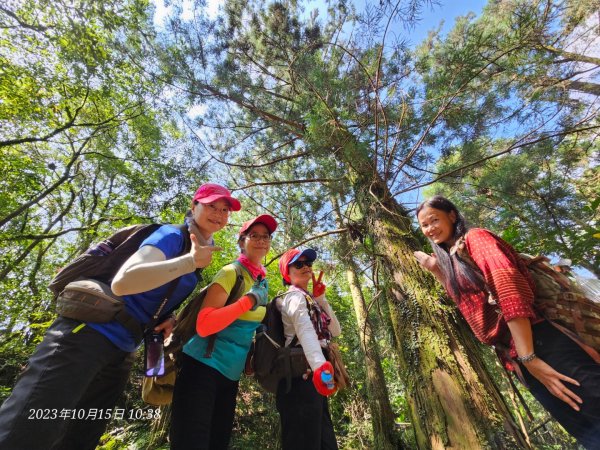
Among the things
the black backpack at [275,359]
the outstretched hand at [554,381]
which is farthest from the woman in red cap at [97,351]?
the outstretched hand at [554,381]

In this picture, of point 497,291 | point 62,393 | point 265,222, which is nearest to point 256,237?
point 265,222

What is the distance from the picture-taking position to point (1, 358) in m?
7.53

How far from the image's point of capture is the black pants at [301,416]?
68.7 inches

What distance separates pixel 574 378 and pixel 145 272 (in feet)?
7.40

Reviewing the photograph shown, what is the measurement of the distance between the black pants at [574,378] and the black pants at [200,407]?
1955 mm

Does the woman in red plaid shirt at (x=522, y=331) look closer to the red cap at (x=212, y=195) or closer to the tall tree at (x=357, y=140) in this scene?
the tall tree at (x=357, y=140)

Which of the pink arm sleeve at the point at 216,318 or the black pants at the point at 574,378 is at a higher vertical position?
the pink arm sleeve at the point at 216,318

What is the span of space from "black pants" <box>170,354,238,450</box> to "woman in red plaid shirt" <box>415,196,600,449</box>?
1.80 m

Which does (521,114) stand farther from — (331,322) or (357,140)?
(331,322)

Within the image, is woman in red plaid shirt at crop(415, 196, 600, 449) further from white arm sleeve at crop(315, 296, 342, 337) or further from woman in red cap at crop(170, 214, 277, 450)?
woman in red cap at crop(170, 214, 277, 450)

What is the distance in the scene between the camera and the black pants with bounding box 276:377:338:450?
175cm

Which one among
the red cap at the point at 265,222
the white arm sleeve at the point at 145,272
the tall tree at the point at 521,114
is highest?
the tall tree at the point at 521,114

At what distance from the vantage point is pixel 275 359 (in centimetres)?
201

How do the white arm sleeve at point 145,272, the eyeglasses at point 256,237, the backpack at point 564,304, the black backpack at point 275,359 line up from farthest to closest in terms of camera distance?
the eyeglasses at point 256,237
the black backpack at point 275,359
the white arm sleeve at point 145,272
the backpack at point 564,304
